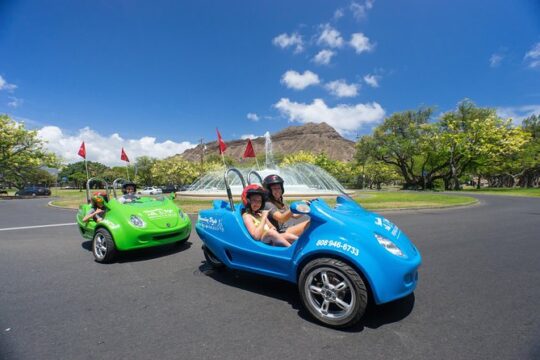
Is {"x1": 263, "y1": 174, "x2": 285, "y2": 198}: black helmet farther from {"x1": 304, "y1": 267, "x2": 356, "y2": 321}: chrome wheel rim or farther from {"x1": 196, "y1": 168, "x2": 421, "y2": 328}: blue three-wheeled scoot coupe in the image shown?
{"x1": 304, "y1": 267, "x2": 356, "y2": 321}: chrome wheel rim

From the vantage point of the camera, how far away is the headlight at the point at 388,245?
8.77ft

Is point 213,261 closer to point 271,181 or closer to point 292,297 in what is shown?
point 292,297

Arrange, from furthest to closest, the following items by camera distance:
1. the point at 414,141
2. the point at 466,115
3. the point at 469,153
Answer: the point at 414,141
the point at 466,115
the point at 469,153

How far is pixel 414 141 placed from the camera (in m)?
40.6

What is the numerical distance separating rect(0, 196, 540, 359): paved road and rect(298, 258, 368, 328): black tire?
139 mm

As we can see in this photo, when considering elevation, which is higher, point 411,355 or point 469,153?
point 469,153

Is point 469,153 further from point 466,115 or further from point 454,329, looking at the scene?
point 454,329

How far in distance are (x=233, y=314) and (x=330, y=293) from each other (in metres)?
1.09

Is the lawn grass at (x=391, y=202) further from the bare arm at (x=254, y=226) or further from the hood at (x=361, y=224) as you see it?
the hood at (x=361, y=224)

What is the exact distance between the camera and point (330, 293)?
9.05 ft

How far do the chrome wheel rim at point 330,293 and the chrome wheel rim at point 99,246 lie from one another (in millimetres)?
4019

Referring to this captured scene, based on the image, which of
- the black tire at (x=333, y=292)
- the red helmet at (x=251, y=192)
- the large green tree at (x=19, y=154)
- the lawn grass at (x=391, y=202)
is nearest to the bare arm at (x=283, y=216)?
the red helmet at (x=251, y=192)

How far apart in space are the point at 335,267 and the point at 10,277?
16.5 feet

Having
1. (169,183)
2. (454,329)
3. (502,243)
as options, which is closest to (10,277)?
(454,329)
